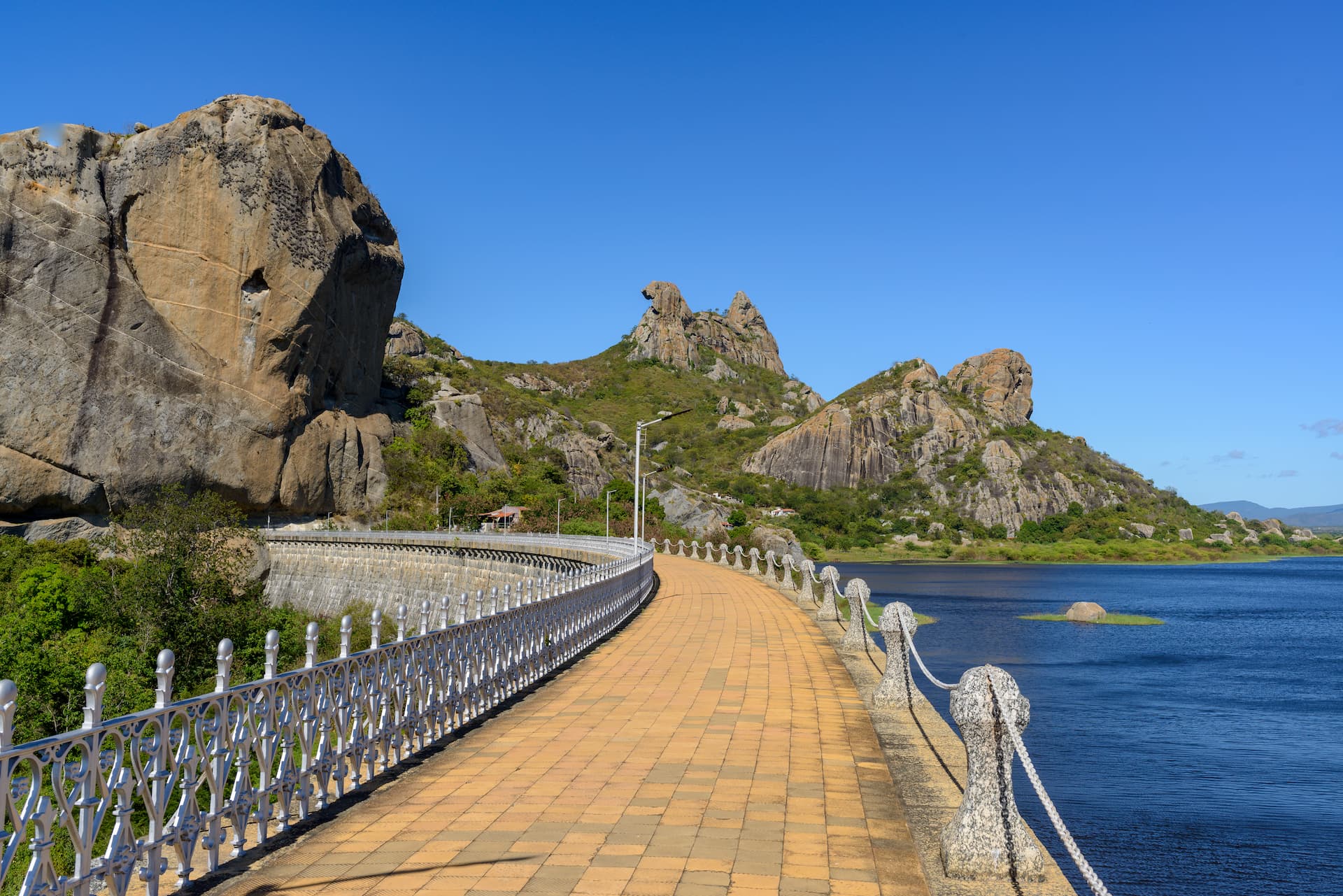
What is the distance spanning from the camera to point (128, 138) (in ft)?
195

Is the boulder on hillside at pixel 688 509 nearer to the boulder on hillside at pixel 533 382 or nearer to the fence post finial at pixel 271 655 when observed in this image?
the boulder on hillside at pixel 533 382

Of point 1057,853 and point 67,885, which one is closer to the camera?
point 67,885

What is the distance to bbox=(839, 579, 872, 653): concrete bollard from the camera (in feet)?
44.1

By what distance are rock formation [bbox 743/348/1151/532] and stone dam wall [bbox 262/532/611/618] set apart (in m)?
101

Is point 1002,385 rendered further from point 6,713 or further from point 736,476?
point 6,713

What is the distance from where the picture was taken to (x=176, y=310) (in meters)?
59.6

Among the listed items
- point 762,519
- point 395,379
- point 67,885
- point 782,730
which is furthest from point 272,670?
point 762,519

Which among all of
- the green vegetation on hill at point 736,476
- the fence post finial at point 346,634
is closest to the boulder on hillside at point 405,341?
the green vegetation on hill at point 736,476

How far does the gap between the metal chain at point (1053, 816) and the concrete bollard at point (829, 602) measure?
12561mm

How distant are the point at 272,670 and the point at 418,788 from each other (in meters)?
1.55

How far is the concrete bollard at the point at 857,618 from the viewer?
13.5 m

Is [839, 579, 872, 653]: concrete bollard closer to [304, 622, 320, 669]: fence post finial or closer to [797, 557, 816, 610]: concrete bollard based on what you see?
[797, 557, 816, 610]: concrete bollard

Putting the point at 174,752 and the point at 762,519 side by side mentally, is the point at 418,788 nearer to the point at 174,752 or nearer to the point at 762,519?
the point at 174,752

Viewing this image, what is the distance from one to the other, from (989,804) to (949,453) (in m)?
152
